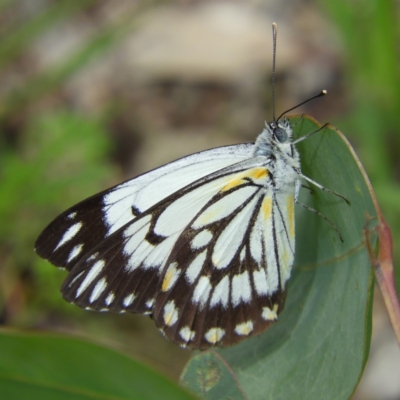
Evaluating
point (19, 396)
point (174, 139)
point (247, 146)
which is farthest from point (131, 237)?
point (174, 139)

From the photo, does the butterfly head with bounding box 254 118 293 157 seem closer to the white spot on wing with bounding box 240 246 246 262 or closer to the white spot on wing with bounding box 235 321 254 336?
the white spot on wing with bounding box 240 246 246 262

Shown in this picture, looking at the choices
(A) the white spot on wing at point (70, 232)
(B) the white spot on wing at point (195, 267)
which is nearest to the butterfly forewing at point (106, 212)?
(A) the white spot on wing at point (70, 232)

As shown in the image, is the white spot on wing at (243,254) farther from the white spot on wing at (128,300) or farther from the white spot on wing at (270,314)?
the white spot on wing at (128,300)

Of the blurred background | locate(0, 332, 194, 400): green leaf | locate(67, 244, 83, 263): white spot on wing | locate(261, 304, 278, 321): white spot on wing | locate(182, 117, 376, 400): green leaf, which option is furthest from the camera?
the blurred background

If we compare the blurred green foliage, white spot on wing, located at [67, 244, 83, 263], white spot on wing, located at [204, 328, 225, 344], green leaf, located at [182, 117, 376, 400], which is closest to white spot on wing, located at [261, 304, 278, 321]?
green leaf, located at [182, 117, 376, 400]

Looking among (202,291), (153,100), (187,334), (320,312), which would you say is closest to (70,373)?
(320,312)

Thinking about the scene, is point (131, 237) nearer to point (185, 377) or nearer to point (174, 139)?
point (185, 377)
